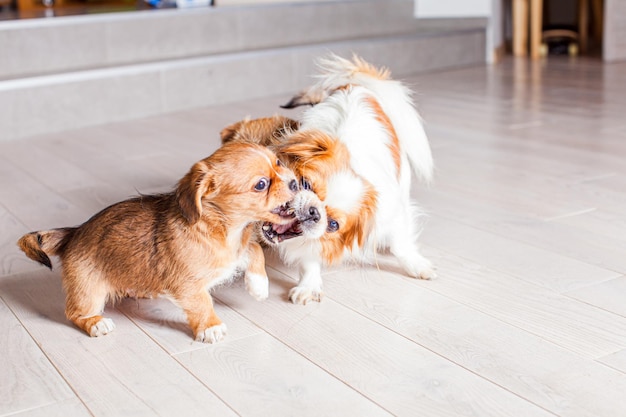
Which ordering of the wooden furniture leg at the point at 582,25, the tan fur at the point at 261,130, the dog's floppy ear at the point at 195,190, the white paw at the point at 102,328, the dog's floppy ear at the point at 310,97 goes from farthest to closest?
the wooden furniture leg at the point at 582,25, the dog's floppy ear at the point at 310,97, the tan fur at the point at 261,130, the white paw at the point at 102,328, the dog's floppy ear at the point at 195,190

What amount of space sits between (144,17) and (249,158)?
3127 mm

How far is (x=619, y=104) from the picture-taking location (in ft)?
12.7

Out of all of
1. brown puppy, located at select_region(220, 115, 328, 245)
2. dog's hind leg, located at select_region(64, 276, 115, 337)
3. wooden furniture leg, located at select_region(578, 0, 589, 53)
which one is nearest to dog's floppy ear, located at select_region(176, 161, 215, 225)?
brown puppy, located at select_region(220, 115, 328, 245)

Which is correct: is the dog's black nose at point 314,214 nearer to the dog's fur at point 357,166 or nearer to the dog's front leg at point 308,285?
the dog's fur at point 357,166

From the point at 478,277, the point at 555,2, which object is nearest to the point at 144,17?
the point at 478,277

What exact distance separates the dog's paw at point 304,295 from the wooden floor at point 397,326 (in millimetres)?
25

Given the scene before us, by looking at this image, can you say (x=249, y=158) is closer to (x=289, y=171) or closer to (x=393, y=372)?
(x=289, y=171)

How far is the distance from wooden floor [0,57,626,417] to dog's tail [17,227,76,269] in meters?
0.14

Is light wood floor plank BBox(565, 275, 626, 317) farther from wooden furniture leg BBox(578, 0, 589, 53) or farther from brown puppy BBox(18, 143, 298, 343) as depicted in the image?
wooden furniture leg BBox(578, 0, 589, 53)

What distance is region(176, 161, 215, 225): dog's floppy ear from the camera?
149 centimetres

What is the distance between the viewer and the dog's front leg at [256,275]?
5.47 ft

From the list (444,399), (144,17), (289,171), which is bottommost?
(444,399)

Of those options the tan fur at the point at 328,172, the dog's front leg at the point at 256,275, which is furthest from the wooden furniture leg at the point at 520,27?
the dog's front leg at the point at 256,275

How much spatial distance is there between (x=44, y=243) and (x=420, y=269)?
33.3 inches
